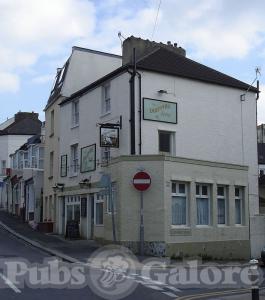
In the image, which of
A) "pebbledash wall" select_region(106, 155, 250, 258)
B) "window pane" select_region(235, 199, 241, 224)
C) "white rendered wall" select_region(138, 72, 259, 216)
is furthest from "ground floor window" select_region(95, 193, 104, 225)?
"window pane" select_region(235, 199, 241, 224)

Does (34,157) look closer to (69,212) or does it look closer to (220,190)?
(69,212)

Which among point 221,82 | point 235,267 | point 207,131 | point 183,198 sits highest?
point 221,82

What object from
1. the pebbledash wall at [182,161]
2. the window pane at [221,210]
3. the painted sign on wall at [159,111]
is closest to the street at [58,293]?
the pebbledash wall at [182,161]

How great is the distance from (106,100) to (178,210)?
305 inches

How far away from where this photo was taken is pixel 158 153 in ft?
86.5

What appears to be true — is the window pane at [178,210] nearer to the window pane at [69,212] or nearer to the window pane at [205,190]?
the window pane at [205,190]

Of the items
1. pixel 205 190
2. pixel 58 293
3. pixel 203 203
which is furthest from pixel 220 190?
pixel 58 293

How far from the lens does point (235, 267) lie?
64.8 feet

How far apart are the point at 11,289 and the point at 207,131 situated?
60.1 feet

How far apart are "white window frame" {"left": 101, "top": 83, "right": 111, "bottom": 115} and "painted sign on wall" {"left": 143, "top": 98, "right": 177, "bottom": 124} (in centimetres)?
274

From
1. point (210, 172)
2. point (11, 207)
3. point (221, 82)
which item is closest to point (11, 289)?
point (210, 172)

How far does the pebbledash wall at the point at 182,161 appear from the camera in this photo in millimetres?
23141

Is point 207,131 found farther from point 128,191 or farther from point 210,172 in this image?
point 128,191

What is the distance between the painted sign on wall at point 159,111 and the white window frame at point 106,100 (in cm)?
274
